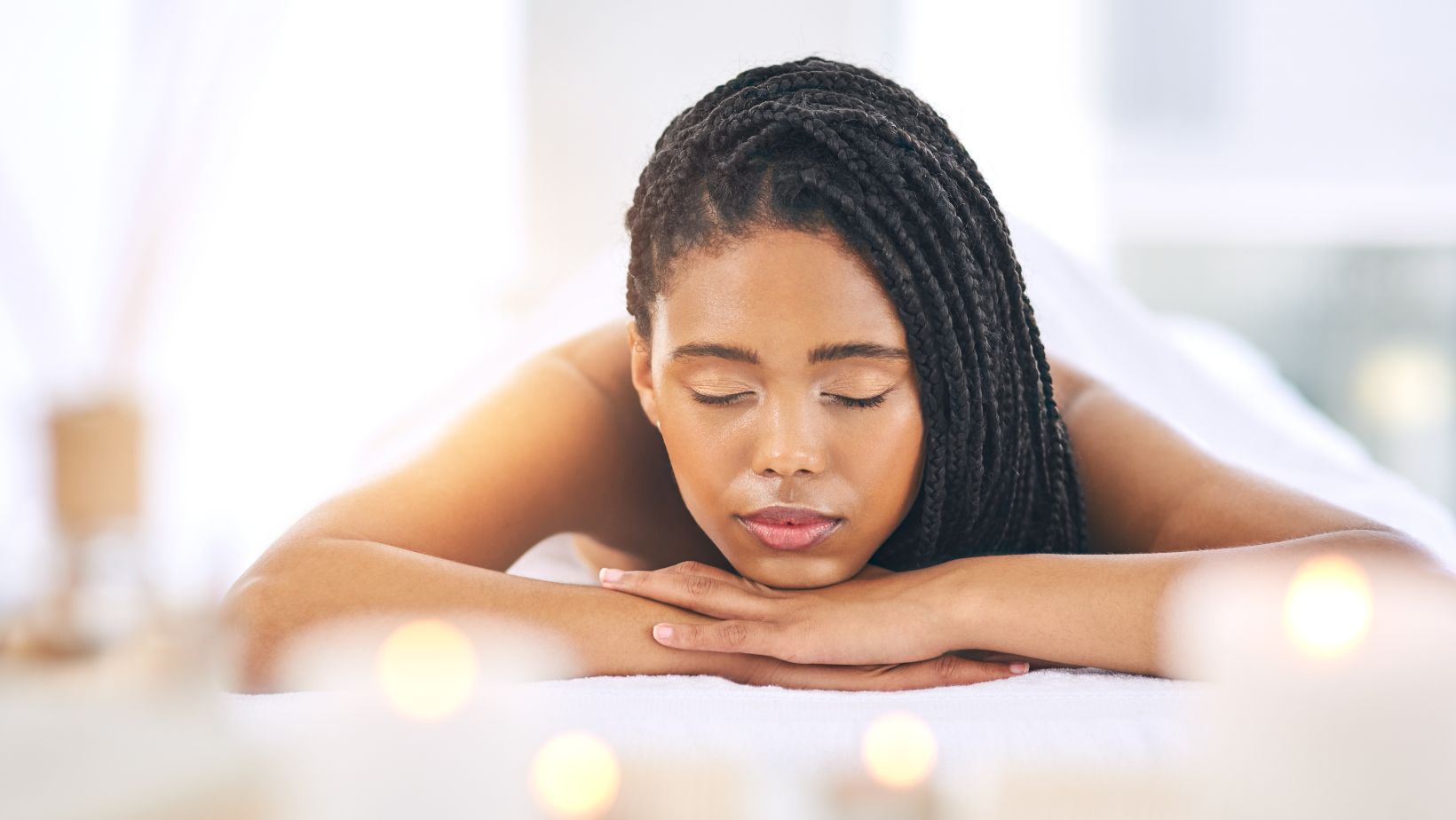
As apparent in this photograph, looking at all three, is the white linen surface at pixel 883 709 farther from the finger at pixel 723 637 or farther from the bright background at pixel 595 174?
the bright background at pixel 595 174

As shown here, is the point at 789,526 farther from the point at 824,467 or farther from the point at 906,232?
the point at 906,232

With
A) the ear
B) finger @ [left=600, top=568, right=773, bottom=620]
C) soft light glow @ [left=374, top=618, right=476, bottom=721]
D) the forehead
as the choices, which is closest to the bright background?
the ear

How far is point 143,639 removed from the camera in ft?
2.07

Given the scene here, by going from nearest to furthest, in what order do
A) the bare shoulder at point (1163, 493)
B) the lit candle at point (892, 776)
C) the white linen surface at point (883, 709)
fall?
the lit candle at point (892, 776), the white linen surface at point (883, 709), the bare shoulder at point (1163, 493)

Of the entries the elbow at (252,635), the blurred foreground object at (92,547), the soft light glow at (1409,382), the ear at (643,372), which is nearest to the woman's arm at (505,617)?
the elbow at (252,635)

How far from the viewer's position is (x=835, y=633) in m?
1.02

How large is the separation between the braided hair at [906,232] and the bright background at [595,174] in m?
1.61

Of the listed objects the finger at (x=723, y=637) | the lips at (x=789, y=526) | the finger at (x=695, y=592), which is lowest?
the finger at (x=723, y=637)

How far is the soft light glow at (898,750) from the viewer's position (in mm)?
728

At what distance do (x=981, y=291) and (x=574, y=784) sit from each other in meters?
0.61

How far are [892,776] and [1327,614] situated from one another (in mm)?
271

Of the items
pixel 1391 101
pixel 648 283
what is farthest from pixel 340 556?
pixel 1391 101

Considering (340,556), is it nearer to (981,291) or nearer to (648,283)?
(648,283)

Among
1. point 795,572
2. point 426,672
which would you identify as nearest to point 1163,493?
point 795,572
